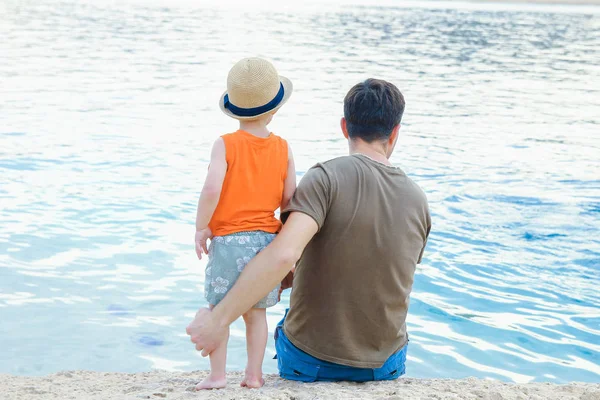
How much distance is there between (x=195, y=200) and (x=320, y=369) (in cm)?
540

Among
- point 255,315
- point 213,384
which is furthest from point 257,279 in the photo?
→ point 213,384

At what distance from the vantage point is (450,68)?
22.2m

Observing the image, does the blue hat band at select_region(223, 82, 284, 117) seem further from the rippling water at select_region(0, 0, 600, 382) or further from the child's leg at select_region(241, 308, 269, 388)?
the rippling water at select_region(0, 0, 600, 382)

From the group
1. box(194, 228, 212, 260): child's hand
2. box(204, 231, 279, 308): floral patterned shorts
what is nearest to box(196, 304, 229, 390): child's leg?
box(204, 231, 279, 308): floral patterned shorts

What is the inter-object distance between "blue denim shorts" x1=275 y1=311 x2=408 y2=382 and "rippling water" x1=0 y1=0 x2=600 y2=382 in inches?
70.7

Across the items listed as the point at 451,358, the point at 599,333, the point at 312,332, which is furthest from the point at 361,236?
the point at 599,333

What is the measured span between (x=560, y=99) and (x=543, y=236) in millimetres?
10124

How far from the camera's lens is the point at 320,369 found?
3340mm

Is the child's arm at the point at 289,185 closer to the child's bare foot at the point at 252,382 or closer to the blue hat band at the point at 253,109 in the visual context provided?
the blue hat band at the point at 253,109

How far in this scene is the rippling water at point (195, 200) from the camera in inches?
219

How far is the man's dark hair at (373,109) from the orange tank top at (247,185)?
40 cm

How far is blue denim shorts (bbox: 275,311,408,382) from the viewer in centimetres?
334

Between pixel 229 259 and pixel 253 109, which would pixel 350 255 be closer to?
pixel 229 259

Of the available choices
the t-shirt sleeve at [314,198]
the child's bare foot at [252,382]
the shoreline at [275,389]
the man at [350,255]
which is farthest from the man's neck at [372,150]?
the child's bare foot at [252,382]
